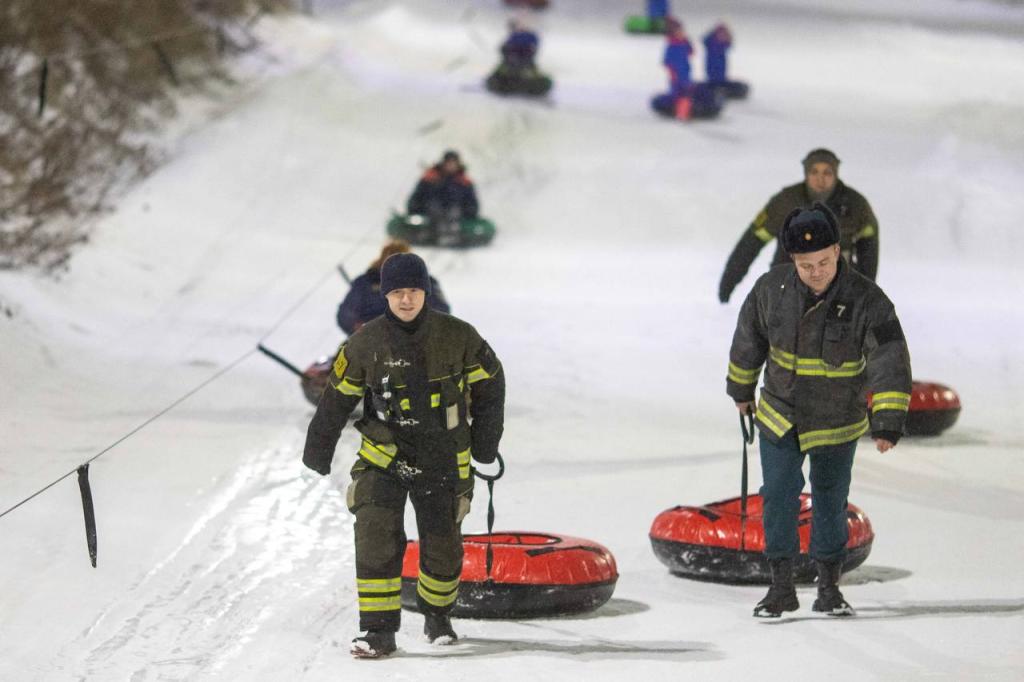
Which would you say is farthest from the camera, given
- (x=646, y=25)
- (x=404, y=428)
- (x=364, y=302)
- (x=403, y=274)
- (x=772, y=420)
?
(x=646, y=25)

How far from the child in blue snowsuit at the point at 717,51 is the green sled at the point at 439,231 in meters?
7.25

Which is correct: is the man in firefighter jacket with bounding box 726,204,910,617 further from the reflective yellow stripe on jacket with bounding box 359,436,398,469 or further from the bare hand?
the reflective yellow stripe on jacket with bounding box 359,436,398,469

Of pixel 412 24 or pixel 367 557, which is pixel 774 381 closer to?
pixel 367 557

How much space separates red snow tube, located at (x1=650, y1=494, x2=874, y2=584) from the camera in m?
6.70

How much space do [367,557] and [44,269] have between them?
8.44m

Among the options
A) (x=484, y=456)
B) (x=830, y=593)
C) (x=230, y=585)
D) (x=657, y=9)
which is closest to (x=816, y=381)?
(x=830, y=593)

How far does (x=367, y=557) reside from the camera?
576 centimetres

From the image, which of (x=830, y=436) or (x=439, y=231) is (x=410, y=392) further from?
(x=439, y=231)

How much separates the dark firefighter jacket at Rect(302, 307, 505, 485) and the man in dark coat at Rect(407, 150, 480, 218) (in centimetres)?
1020

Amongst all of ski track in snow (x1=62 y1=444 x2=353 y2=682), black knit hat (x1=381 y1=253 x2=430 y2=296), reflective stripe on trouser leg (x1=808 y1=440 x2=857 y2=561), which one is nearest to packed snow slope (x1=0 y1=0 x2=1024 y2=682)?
ski track in snow (x1=62 y1=444 x2=353 y2=682)

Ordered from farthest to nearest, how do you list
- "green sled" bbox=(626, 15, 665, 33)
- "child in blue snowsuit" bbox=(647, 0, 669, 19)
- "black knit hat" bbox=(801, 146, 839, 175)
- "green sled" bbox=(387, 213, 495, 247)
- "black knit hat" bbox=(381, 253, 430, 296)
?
"child in blue snowsuit" bbox=(647, 0, 669, 19)
"green sled" bbox=(626, 15, 665, 33)
"green sled" bbox=(387, 213, 495, 247)
"black knit hat" bbox=(801, 146, 839, 175)
"black knit hat" bbox=(381, 253, 430, 296)

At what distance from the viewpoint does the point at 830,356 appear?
19.7 ft

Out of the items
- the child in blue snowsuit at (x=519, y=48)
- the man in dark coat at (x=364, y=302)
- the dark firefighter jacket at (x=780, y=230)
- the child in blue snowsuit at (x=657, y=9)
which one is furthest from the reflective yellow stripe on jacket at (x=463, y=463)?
the child in blue snowsuit at (x=657, y=9)

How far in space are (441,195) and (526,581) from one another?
32.8 ft
